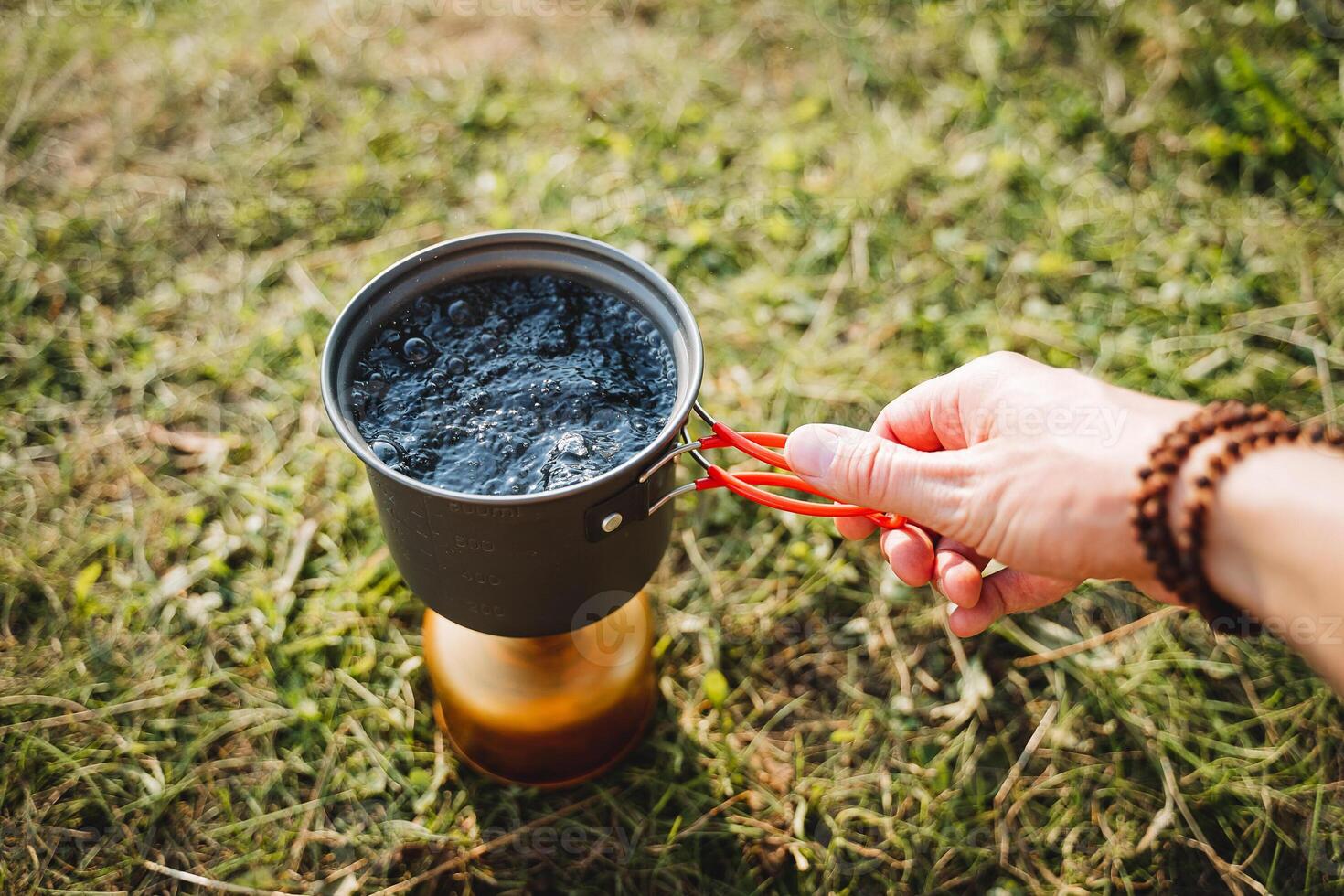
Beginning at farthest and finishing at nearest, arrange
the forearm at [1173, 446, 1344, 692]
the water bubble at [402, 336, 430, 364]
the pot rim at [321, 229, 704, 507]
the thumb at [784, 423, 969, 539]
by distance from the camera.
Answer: the water bubble at [402, 336, 430, 364], the thumb at [784, 423, 969, 539], the pot rim at [321, 229, 704, 507], the forearm at [1173, 446, 1344, 692]

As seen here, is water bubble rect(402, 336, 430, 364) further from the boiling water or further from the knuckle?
the knuckle

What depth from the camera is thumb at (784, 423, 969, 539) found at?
1.56m

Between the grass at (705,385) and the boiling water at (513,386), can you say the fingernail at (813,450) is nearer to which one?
the boiling water at (513,386)

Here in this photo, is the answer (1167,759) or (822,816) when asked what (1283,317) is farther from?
(822,816)

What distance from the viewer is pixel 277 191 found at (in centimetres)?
328

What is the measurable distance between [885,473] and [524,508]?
0.56m

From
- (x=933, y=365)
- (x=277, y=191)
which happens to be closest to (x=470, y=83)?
(x=277, y=191)

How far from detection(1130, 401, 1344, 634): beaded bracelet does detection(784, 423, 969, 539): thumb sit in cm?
26

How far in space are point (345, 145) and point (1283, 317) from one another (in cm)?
300

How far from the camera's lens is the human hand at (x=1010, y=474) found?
4.76ft

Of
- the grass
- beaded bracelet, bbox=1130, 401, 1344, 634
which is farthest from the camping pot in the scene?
the grass

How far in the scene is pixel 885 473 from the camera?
5.20ft

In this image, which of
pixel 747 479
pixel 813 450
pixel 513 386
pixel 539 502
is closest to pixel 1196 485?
pixel 813 450

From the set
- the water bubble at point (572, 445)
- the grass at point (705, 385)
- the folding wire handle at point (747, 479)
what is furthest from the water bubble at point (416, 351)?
the grass at point (705, 385)
